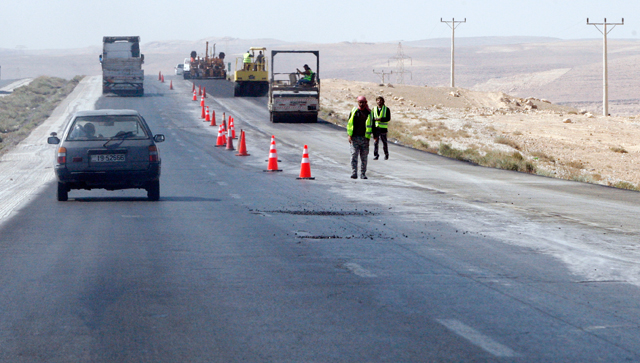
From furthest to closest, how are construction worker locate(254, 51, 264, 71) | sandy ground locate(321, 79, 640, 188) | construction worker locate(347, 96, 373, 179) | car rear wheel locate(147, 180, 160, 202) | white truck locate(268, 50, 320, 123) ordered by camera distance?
construction worker locate(254, 51, 264, 71) → white truck locate(268, 50, 320, 123) → sandy ground locate(321, 79, 640, 188) → construction worker locate(347, 96, 373, 179) → car rear wheel locate(147, 180, 160, 202)

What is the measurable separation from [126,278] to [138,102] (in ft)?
155

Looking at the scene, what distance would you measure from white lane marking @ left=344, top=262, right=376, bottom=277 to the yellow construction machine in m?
46.6

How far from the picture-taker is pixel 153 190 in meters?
14.7

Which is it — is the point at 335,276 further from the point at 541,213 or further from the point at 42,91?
the point at 42,91

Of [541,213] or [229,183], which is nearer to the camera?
[541,213]

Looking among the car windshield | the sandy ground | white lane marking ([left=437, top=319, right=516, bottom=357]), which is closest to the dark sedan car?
the car windshield

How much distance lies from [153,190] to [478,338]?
388 inches

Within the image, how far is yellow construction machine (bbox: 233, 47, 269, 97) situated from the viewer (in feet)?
181

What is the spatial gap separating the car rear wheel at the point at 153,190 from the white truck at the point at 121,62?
4307 centimetres

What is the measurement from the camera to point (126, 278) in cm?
785

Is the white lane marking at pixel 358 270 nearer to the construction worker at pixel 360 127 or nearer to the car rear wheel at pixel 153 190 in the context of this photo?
the car rear wheel at pixel 153 190

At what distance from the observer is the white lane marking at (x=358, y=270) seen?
8.09 metres

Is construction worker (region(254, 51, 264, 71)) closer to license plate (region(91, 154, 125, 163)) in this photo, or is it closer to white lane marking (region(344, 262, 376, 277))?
license plate (region(91, 154, 125, 163))

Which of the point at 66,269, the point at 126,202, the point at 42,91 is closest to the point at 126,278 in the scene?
the point at 66,269
